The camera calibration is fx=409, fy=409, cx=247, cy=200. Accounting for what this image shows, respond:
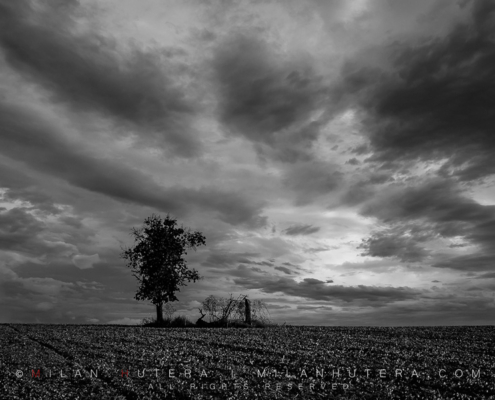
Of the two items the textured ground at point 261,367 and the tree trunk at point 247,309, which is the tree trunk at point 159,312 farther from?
the textured ground at point 261,367

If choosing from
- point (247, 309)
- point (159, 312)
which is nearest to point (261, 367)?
point (247, 309)

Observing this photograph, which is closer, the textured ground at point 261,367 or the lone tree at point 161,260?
the textured ground at point 261,367

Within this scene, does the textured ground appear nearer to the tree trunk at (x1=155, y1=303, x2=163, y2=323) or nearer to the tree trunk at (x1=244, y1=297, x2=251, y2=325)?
the tree trunk at (x1=244, y1=297, x2=251, y2=325)

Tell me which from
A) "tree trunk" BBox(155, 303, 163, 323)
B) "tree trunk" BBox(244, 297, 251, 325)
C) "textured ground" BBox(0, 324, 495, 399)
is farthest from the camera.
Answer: "tree trunk" BBox(155, 303, 163, 323)

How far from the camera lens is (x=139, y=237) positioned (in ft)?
141

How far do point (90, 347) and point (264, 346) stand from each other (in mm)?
8749

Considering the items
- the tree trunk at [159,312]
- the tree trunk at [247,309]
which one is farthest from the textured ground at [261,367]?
the tree trunk at [159,312]

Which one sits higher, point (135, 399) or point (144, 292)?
point (144, 292)

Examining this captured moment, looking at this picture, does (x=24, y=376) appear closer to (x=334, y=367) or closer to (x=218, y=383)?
(x=218, y=383)

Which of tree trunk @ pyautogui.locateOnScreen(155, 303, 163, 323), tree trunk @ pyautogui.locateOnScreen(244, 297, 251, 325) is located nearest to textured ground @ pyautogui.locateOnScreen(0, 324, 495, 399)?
tree trunk @ pyautogui.locateOnScreen(244, 297, 251, 325)

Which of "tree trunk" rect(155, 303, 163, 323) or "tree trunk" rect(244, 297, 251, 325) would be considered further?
"tree trunk" rect(155, 303, 163, 323)

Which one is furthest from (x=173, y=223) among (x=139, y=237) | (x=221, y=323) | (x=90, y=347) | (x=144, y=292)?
(x=90, y=347)

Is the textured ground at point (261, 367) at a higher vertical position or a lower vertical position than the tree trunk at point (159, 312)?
lower

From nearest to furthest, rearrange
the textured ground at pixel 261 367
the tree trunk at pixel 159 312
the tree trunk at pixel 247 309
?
1. the textured ground at pixel 261 367
2. the tree trunk at pixel 247 309
3. the tree trunk at pixel 159 312
